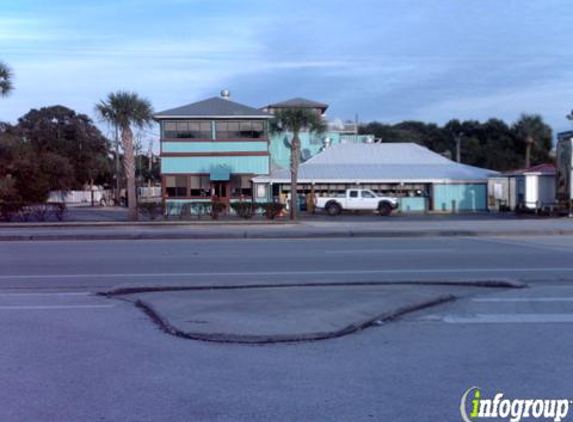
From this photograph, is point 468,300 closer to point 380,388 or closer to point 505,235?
point 380,388

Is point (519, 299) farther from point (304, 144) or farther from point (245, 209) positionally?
point (304, 144)

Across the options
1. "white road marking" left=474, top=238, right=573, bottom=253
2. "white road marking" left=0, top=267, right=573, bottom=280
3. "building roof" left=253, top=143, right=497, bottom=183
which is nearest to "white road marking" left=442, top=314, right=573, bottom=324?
"white road marking" left=0, top=267, right=573, bottom=280

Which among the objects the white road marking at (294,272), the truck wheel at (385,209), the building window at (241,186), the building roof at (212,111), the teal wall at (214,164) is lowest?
the white road marking at (294,272)

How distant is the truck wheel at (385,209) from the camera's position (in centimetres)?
4294

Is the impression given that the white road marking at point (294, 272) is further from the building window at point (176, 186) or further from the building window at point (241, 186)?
the building window at point (241, 186)

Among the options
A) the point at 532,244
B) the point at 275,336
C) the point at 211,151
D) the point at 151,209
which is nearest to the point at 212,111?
the point at 211,151

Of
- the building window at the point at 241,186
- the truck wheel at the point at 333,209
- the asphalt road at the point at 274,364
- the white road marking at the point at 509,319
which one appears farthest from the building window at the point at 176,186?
the white road marking at the point at 509,319

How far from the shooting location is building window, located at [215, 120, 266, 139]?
45500mm

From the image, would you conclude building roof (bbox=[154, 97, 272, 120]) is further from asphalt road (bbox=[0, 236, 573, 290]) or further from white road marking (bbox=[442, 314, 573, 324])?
white road marking (bbox=[442, 314, 573, 324])

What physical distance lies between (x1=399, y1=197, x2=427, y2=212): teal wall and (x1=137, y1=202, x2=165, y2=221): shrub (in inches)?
752

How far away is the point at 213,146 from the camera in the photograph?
45.2 m

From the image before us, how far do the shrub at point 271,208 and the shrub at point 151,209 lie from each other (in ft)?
17.2

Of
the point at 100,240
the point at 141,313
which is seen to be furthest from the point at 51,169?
the point at 141,313

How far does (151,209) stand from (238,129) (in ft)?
43.3
